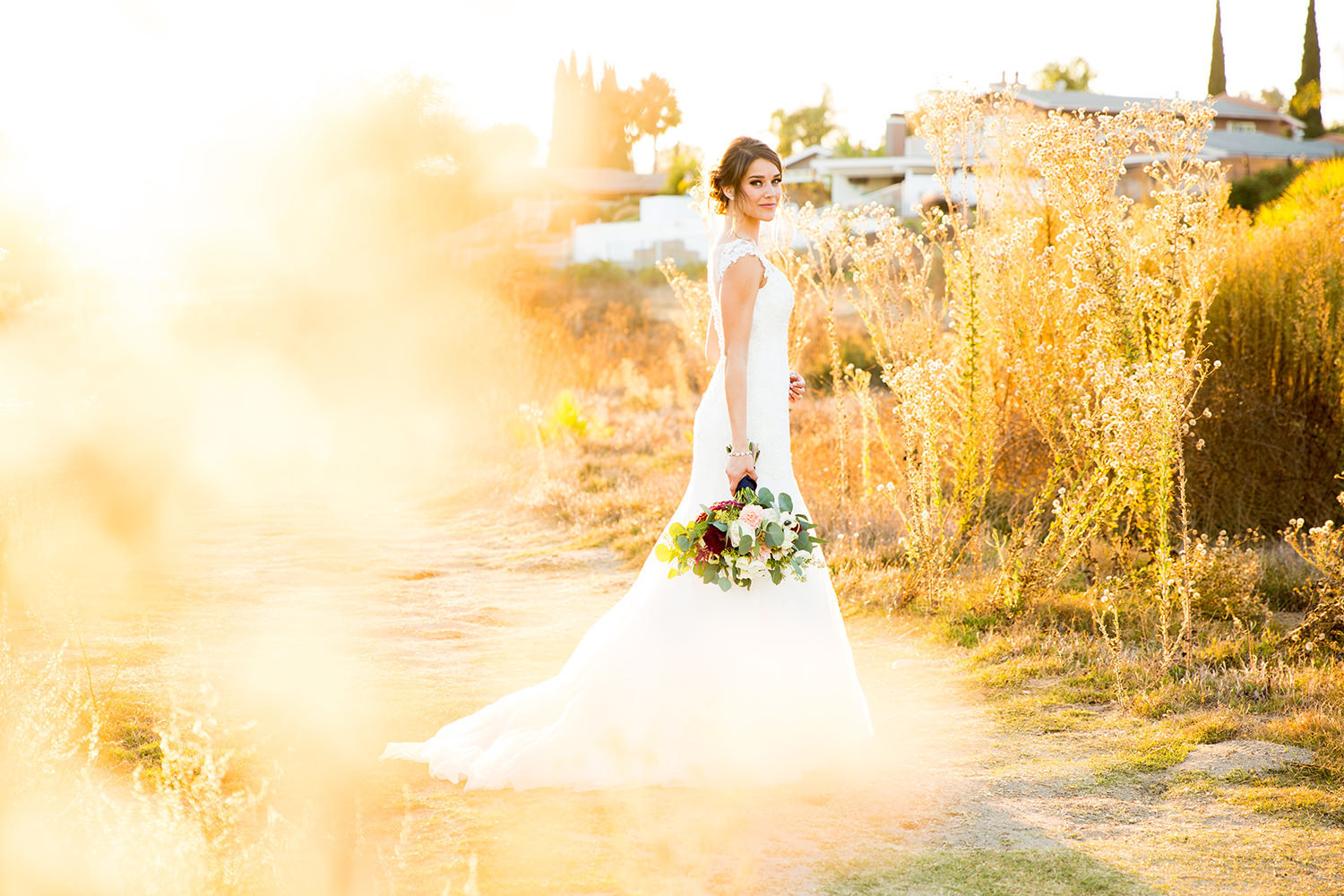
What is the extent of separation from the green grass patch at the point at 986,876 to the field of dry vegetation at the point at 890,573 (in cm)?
2

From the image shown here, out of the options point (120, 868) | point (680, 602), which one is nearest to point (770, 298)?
point (680, 602)

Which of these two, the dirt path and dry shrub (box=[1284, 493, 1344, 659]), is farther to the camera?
dry shrub (box=[1284, 493, 1344, 659])

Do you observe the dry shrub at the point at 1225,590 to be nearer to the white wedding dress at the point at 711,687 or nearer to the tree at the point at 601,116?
the white wedding dress at the point at 711,687

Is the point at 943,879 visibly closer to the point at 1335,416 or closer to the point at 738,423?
the point at 738,423

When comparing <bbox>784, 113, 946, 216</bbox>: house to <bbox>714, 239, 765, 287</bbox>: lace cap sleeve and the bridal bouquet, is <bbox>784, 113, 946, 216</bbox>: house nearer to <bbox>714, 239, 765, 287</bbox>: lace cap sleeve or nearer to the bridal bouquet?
<bbox>714, 239, 765, 287</bbox>: lace cap sleeve

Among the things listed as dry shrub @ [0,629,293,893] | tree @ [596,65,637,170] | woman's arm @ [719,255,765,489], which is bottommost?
dry shrub @ [0,629,293,893]

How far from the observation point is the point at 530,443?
12.5 meters

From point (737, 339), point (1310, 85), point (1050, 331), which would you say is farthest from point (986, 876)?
point (1310, 85)

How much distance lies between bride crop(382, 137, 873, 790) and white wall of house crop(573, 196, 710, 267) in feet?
104

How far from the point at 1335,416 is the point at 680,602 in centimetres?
578

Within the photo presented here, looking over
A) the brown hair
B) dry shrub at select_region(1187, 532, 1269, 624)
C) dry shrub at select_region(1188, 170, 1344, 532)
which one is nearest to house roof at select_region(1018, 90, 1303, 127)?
dry shrub at select_region(1188, 170, 1344, 532)

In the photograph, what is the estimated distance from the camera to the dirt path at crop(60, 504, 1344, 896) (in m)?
3.15

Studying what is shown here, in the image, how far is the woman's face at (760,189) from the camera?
3820mm

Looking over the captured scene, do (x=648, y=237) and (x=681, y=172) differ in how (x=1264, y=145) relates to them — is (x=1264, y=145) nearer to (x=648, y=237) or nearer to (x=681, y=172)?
(x=681, y=172)
